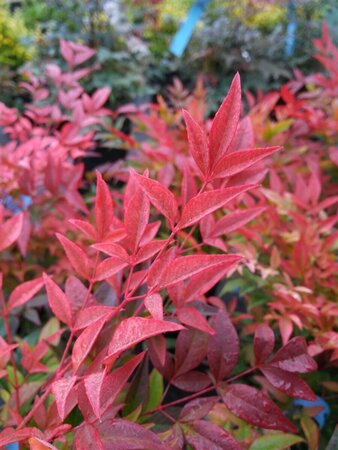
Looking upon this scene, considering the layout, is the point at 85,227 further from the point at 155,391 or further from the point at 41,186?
the point at 41,186

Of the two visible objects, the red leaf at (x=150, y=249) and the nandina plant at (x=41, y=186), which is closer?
the red leaf at (x=150, y=249)

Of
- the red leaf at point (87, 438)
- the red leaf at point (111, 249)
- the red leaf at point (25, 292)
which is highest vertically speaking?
the red leaf at point (111, 249)

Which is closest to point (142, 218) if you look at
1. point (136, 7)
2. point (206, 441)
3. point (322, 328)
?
point (206, 441)

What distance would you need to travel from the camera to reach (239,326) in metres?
0.91

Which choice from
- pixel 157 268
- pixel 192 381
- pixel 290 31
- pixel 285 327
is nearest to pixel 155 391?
pixel 192 381

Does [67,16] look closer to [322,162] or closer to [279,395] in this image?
[322,162]

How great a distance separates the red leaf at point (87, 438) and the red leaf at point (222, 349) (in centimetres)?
19

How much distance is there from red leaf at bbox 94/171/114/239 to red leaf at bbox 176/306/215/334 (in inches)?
4.9

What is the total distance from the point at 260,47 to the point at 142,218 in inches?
94.5

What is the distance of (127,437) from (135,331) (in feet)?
0.42

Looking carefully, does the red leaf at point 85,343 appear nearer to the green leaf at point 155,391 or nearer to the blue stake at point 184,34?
the green leaf at point 155,391

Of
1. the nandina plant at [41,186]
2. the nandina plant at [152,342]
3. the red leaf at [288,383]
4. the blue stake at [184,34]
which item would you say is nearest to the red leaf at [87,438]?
the nandina plant at [152,342]

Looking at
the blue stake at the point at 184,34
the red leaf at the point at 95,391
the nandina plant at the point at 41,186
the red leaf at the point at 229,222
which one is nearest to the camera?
the red leaf at the point at 95,391

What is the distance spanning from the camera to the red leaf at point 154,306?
391 mm
